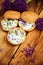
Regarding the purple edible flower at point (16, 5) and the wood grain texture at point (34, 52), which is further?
the purple edible flower at point (16, 5)

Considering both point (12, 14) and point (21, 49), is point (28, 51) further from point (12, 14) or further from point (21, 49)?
point (12, 14)

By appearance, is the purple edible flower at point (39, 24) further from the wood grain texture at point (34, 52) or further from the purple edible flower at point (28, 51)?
the purple edible flower at point (28, 51)

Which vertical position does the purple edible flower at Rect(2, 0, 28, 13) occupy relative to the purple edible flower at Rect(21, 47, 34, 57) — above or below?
above

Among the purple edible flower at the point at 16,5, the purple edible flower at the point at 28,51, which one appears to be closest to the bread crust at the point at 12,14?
the purple edible flower at the point at 16,5

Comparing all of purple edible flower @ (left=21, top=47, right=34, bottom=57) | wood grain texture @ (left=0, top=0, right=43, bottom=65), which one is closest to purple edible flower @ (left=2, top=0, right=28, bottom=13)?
wood grain texture @ (left=0, top=0, right=43, bottom=65)

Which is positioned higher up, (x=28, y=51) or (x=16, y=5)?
(x=16, y=5)

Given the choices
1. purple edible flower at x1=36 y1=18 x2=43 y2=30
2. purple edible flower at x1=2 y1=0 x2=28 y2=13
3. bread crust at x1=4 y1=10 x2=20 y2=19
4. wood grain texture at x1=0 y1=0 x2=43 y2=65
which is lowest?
wood grain texture at x1=0 y1=0 x2=43 y2=65

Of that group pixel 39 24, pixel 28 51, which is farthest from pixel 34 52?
pixel 39 24

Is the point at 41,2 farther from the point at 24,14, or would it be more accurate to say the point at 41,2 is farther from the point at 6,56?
the point at 6,56

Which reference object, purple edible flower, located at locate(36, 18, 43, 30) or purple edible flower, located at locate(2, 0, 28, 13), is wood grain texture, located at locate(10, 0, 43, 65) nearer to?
purple edible flower, located at locate(36, 18, 43, 30)
